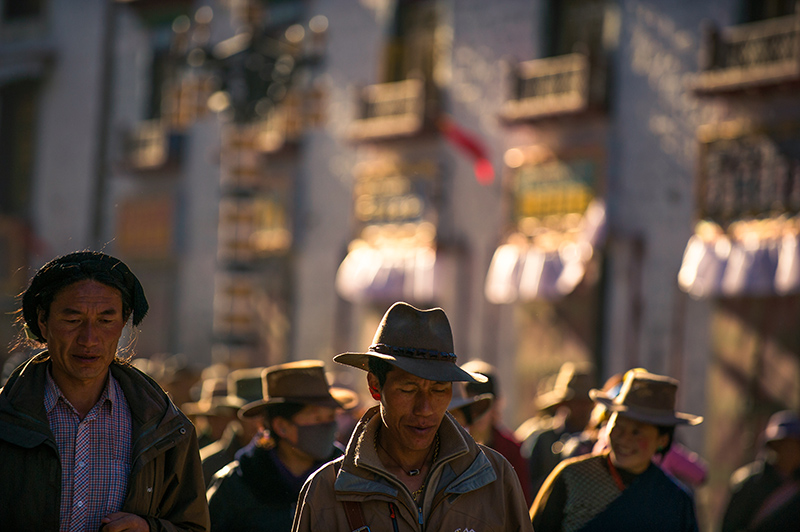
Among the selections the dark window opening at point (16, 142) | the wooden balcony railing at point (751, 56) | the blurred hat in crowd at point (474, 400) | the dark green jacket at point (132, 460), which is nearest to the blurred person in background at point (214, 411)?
the blurred hat in crowd at point (474, 400)

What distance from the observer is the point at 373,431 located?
334 cm

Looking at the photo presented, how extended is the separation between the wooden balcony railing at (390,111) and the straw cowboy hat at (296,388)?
12.6 meters

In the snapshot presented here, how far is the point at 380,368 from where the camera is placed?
3.38 m

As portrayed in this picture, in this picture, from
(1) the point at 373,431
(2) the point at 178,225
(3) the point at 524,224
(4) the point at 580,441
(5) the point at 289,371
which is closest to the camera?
(1) the point at 373,431

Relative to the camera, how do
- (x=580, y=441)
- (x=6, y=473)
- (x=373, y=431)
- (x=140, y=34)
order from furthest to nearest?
(x=140, y=34)
(x=580, y=441)
(x=373, y=431)
(x=6, y=473)

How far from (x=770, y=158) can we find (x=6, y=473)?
470 inches

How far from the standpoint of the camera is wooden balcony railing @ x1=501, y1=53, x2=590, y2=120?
50.7 feet

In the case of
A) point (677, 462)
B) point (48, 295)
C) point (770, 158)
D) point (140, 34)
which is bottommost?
point (677, 462)

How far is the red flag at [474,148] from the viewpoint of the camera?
17047mm

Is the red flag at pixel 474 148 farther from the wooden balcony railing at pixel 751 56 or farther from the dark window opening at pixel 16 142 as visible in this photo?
the dark window opening at pixel 16 142

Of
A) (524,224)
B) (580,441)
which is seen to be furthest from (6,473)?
(524,224)

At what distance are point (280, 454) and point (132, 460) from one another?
182 cm

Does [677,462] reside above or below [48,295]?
below

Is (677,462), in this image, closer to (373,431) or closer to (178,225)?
(373,431)
